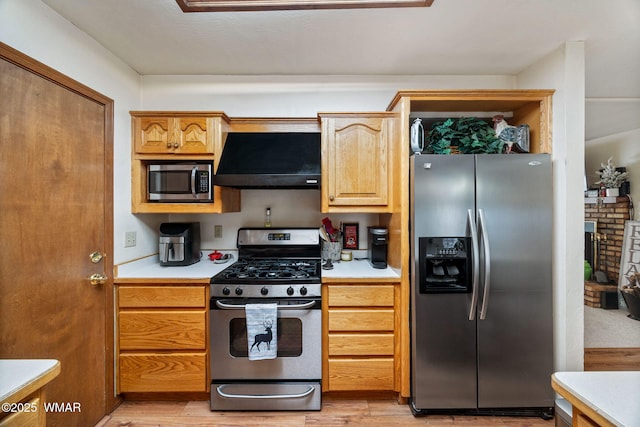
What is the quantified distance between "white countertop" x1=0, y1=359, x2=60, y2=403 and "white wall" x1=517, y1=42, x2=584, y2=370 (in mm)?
2607

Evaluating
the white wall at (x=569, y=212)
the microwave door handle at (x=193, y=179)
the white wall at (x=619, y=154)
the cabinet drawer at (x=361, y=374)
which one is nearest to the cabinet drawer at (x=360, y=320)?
the cabinet drawer at (x=361, y=374)

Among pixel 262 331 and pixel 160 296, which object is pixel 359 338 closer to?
pixel 262 331

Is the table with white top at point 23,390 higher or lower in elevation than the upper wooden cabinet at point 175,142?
lower

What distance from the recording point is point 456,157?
6.09 feet

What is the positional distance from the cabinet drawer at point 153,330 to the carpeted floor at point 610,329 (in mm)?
3538

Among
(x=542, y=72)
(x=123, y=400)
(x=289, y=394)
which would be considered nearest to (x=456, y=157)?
(x=542, y=72)

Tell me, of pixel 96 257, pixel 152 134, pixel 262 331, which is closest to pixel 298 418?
pixel 262 331

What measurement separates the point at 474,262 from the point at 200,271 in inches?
75.4

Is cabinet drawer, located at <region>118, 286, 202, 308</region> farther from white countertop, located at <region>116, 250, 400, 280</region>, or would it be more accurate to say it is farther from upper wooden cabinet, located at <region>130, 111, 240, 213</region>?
upper wooden cabinet, located at <region>130, 111, 240, 213</region>

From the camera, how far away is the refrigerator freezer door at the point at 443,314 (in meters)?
1.86

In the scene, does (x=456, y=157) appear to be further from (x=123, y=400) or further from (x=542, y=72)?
(x=123, y=400)

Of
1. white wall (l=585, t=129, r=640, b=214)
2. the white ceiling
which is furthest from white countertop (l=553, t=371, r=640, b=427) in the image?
white wall (l=585, t=129, r=640, b=214)

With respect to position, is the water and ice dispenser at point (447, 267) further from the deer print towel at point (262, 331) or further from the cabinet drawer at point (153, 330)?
the cabinet drawer at point (153, 330)

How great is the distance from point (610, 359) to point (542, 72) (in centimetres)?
257
